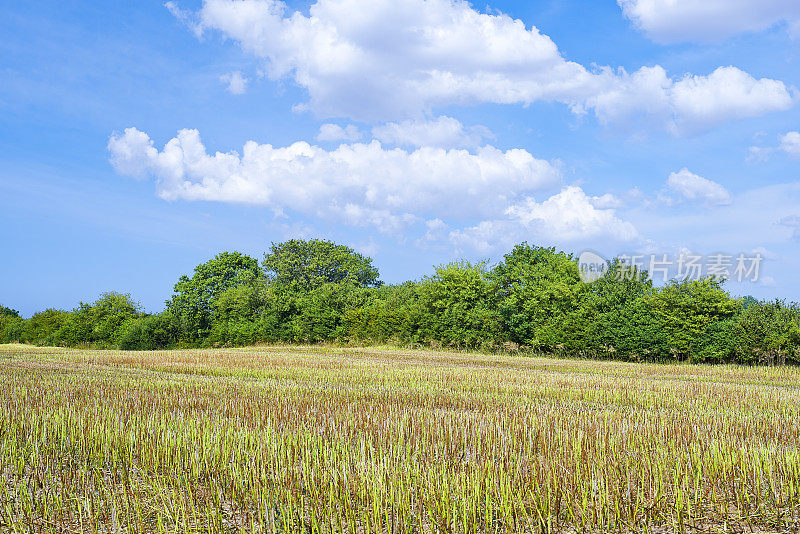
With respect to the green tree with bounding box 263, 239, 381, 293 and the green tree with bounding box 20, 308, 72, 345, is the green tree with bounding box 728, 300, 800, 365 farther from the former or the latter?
the green tree with bounding box 20, 308, 72, 345

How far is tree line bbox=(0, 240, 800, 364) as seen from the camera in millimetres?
30516

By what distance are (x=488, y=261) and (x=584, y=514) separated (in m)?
42.2

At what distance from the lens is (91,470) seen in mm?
5891

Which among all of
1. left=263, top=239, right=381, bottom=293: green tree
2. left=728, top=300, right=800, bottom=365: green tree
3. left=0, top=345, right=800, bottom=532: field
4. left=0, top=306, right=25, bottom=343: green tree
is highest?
left=263, top=239, right=381, bottom=293: green tree

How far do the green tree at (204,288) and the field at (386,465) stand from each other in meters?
47.9

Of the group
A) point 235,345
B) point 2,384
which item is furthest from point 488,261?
point 2,384

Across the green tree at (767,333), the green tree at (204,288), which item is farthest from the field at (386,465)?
the green tree at (204,288)

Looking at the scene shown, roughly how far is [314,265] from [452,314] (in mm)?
27030

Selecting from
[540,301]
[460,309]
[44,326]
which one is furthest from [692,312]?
[44,326]

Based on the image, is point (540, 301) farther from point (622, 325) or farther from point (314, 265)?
point (314, 265)

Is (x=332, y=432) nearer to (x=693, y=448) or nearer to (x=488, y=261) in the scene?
(x=693, y=448)

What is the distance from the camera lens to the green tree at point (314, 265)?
64.9 metres

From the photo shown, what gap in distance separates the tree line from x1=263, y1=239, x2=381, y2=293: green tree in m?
0.16

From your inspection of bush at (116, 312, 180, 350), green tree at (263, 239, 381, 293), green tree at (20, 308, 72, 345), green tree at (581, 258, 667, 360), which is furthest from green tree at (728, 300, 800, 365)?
green tree at (20, 308, 72, 345)
